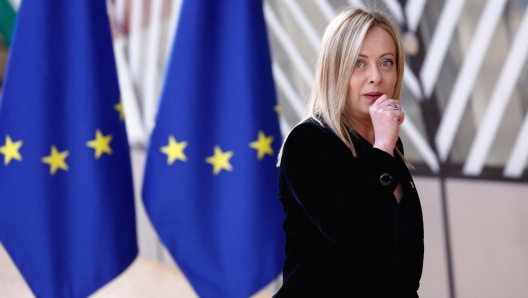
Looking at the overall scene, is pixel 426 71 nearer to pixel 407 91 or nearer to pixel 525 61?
pixel 407 91


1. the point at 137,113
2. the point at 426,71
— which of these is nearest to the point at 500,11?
the point at 426,71

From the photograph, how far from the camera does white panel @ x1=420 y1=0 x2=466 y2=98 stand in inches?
141

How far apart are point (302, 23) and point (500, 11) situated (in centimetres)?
147

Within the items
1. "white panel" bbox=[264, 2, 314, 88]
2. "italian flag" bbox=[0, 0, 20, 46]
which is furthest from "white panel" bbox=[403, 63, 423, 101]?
"italian flag" bbox=[0, 0, 20, 46]

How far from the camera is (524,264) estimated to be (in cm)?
340

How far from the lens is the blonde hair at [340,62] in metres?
1.41

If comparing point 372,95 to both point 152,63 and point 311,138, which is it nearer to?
point 311,138

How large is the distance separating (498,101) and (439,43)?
497 millimetres

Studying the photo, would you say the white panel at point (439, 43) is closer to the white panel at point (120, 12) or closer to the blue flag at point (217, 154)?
the blue flag at point (217, 154)

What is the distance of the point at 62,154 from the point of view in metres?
2.93

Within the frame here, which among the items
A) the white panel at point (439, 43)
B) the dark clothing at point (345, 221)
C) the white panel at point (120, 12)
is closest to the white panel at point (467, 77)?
the white panel at point (439, 43)

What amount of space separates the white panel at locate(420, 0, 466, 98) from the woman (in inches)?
89.2

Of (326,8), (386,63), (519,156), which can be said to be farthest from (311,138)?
(326,8)

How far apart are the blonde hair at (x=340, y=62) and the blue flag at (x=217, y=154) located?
4.91 feet
